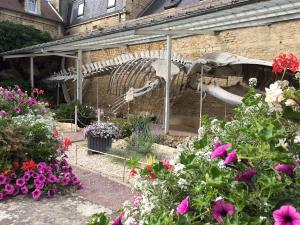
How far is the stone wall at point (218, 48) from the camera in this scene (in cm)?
1051

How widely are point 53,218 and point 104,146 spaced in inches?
165

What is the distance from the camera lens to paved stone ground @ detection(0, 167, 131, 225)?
376 centimetres

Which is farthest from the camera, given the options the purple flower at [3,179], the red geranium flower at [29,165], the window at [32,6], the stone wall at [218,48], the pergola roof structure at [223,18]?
the window at [32,6]

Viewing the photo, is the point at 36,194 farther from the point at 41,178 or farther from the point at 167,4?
the point at 167,4

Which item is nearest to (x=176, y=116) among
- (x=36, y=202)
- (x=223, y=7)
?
(x=223, y=7)

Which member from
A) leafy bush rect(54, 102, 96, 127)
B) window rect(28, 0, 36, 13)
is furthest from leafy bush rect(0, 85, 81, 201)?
window rect(28, 0, 36, 13)

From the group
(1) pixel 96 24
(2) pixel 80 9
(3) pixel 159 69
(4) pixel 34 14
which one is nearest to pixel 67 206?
(3) pixel 159 69

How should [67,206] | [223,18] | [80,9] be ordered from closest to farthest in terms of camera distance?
[67,206] → [223,18] → [80,9]

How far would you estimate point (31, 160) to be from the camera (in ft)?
15.9

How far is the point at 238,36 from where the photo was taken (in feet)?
39.3

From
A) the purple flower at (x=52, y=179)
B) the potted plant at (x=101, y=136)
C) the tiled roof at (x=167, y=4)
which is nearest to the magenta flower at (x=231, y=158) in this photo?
the purple flower at (x=52, y=179)

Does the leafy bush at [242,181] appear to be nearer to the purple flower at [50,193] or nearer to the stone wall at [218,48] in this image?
the purple flower at [50,193]

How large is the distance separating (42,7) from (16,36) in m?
5.88

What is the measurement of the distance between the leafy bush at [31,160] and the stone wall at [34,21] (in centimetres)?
1924
